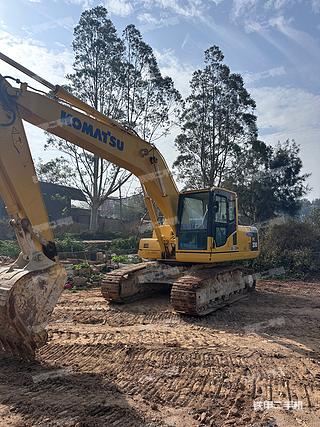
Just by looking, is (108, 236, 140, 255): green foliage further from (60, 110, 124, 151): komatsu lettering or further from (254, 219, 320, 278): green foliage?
(60, 110, 124, 151): komatsu lettering

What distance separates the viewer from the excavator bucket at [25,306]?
4148mm

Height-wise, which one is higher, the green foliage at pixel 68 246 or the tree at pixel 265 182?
the tree at pixel 265 182

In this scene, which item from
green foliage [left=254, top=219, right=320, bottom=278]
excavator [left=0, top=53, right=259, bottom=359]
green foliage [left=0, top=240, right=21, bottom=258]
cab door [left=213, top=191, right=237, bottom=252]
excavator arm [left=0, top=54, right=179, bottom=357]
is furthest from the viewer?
green foliage [left=0, top=240, right=21, bottom=258]

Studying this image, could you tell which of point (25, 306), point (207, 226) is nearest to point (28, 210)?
point (25, 306)

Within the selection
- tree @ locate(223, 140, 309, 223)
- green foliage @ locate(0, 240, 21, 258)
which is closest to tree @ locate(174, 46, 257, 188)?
tree @ locate(223, 140, 309, 223)

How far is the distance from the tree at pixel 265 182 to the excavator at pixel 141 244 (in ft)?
50.9

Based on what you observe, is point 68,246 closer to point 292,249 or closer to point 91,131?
point 292,249

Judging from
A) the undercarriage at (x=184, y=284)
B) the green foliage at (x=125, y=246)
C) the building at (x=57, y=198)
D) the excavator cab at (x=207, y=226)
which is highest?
the building at (x=57, y=198)

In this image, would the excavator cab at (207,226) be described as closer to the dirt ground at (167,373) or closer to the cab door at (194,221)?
the cab door at (194,221)

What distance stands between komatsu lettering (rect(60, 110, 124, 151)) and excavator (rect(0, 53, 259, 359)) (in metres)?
0.01

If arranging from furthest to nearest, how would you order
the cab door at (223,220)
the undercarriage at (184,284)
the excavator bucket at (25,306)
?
1. the cab door at (223,220)
2. the undercarriage at (184,284)
3. the excavator bucket at (25,306)

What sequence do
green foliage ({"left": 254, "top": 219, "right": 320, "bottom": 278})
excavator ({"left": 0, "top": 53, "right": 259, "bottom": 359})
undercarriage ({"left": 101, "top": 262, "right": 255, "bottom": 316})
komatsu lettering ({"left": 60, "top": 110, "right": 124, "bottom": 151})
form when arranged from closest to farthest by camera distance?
excavator ({"left": 0, "top": 53, "right": 259, "bottom": 359}) → komatsu lettering ({"left": 60, "top": 110, "right": 124, "bottom": 151}) → undercarriage ({"left": 101, "top": 262, "right": 255, "bottom": 316}) → green foliage ({"left": 254, "top": 219, "right": 320, "bottom": 278})

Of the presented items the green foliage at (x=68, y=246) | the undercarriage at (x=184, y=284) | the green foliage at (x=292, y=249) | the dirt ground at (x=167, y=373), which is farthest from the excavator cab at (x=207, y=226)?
the green foliage at (x=68, y=246)

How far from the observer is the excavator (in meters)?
4.41
